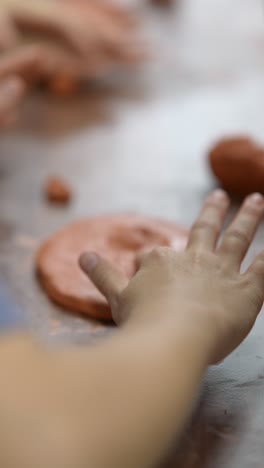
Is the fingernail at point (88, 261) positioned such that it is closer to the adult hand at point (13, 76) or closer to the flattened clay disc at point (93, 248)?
the flattened clay disc at point (93, 248)

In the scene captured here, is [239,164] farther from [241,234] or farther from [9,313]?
[9,313]

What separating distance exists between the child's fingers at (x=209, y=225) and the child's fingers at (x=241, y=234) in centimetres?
2

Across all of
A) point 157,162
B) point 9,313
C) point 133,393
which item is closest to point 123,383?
point 133,393

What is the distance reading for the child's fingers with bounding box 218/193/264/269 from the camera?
3.90ft

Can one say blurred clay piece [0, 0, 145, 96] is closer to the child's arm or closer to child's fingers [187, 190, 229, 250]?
child's fingers [187, 190, 229, 250]

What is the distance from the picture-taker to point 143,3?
364 centimetres

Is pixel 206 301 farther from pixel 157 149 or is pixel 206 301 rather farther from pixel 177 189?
pixel 157 149

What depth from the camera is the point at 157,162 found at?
203 centimetres

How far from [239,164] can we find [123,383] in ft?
3.35

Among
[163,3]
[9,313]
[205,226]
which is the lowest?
[9,313]

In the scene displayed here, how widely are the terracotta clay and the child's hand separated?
45cm

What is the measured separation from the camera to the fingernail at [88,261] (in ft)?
3.98

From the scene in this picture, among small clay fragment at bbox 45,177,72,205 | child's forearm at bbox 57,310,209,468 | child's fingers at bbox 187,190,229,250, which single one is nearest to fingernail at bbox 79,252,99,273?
child's fingers at bbox 187,190,229,250

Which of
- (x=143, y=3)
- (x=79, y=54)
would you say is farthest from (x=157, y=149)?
(x=143, y=3)
